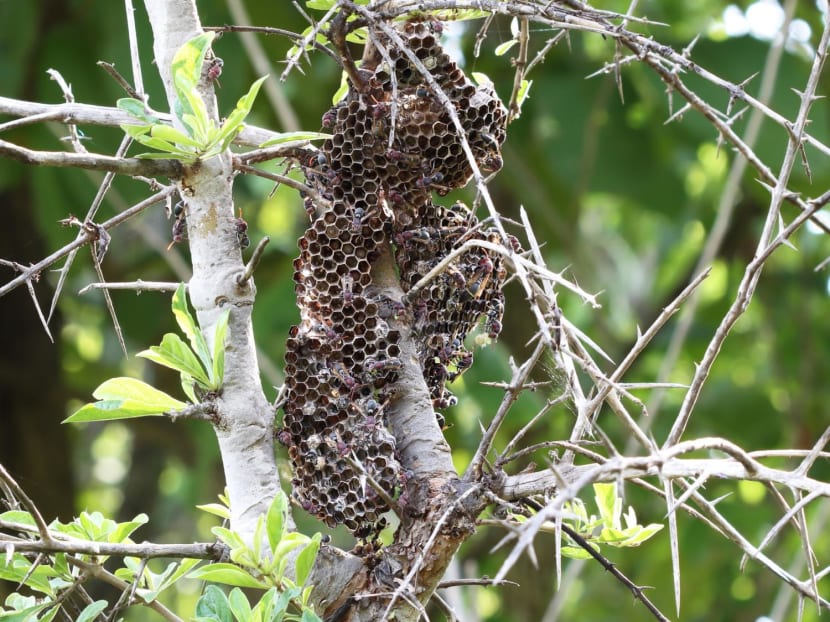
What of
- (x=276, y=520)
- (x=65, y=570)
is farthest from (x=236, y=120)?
(x=65, y=570)

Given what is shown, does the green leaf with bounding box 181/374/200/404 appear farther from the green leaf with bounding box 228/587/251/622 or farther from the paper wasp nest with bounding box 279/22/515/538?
the green leaf with bounding box 228/587/251/622

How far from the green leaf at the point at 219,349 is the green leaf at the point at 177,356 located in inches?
0.5

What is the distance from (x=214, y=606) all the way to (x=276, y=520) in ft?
0.46

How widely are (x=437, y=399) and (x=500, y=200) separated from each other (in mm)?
2722

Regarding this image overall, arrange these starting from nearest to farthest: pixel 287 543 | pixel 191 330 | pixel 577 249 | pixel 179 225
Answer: pixel 287 543, pixel 191 330, pixel 179 225, pixel 577 249

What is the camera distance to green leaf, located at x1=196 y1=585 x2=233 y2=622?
0.97 m

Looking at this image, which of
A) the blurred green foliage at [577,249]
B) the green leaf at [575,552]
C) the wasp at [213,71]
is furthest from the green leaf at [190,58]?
the blurred green foliage at [577,249]

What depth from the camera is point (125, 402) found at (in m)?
0.94

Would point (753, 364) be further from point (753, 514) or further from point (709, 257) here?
point (709, 257)

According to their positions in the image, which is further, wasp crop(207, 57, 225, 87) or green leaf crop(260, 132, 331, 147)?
wasp crop(207, 57, 225, 87)

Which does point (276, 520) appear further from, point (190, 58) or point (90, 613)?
point (190, 58)

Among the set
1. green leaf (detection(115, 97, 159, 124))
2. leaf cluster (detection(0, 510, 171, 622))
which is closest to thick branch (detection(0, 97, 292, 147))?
green leaf (detection(115, 97, 159, 124))

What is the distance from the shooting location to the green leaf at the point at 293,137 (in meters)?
0.94

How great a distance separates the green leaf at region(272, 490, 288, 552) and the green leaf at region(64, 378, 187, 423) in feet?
0.47
